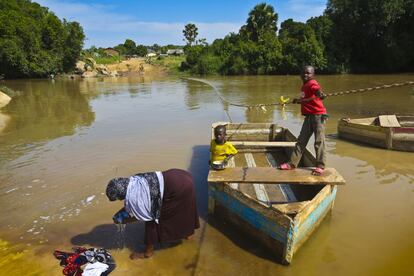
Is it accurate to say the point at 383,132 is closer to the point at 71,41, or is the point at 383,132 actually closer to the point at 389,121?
the point at 389,121

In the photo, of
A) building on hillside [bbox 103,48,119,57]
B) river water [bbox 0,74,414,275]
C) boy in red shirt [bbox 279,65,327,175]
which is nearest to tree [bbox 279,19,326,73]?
river water [bbox 0,74,414,275]

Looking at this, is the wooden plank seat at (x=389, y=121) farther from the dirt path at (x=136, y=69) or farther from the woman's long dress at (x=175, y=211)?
the dirt path at (x=136, y=69)

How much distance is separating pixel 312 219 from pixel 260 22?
46810 millimetres

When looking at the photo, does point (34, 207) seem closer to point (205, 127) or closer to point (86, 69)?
point (205, 127)

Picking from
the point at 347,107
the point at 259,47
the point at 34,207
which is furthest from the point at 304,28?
the point at 34,207

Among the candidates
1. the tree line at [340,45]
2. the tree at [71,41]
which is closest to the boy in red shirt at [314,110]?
the tree line at [340,45]

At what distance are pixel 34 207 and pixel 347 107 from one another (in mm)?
13012

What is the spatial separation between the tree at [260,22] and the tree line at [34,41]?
851 inches

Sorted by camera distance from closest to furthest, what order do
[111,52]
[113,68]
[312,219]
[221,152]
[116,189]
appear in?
[116,189], [312,219], [221,152], [113,68], [111,52]

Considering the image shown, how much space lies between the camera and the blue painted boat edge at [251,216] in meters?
4.12

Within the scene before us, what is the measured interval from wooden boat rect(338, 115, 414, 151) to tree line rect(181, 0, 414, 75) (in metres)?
27.5

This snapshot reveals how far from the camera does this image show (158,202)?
162 inches

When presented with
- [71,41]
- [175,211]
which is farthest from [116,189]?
[71,41]

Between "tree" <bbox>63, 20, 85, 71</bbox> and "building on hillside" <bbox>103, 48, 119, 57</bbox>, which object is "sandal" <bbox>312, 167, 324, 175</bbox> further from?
"building on hillside" <bbox>103, 48, 119, 57</bbox>
